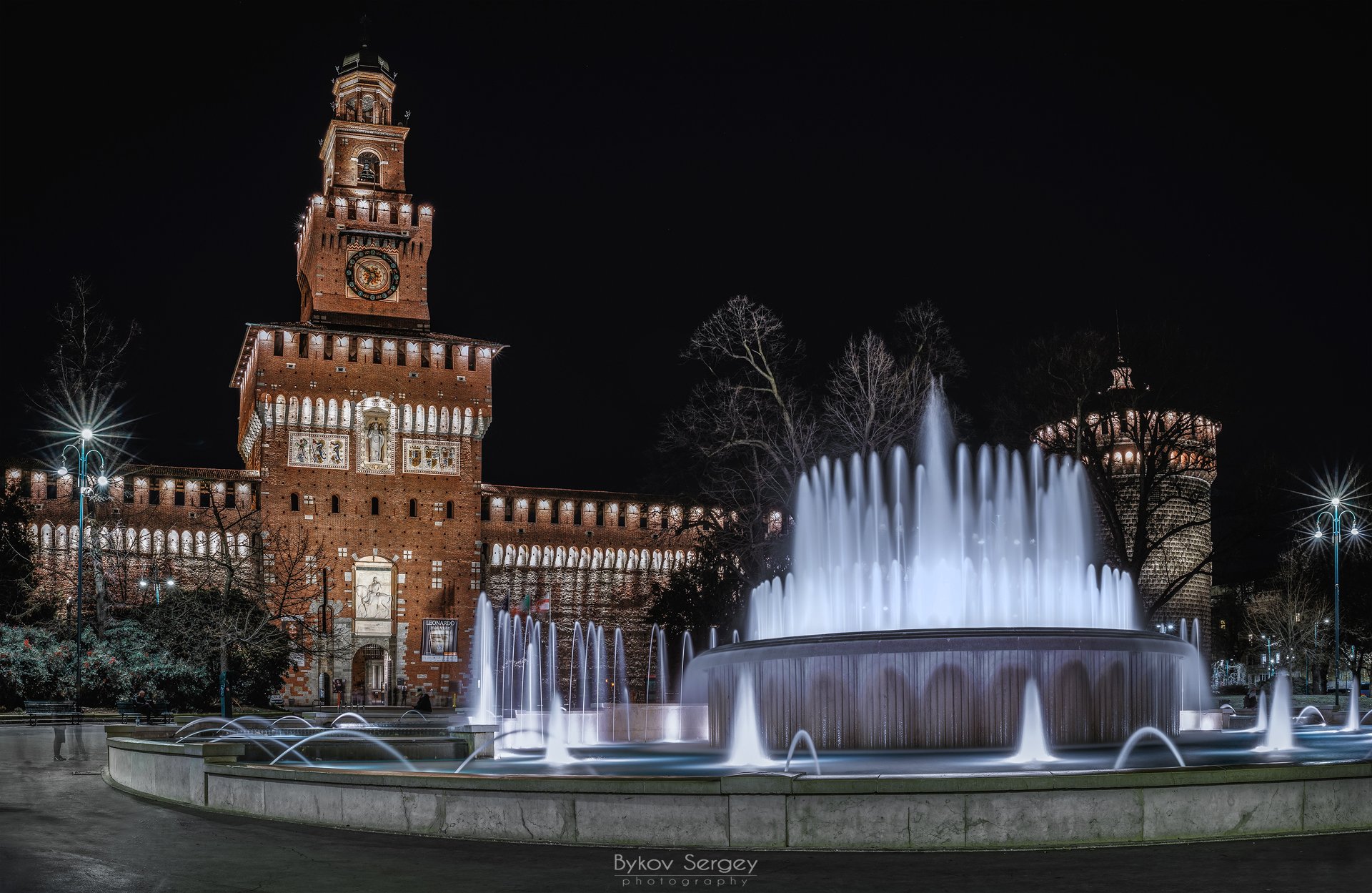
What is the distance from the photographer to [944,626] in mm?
17188

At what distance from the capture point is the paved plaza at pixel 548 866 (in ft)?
23.8

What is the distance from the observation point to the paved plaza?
727cm

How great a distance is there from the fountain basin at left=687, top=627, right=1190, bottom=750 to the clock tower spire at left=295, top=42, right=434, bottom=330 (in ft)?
147

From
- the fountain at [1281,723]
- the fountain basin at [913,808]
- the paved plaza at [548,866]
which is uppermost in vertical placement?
the fountain basin at [913,808]

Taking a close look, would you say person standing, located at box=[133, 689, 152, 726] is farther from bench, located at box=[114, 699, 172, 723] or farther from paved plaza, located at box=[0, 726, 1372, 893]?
paved plaza, located at box=[0, 726, 1372, 893]

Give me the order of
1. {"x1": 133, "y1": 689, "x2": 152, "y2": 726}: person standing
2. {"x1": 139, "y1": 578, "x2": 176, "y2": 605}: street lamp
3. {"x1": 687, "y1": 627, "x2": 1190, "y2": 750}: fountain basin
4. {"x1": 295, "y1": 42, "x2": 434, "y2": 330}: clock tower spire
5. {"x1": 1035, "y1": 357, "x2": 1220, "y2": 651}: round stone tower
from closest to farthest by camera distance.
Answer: {"x1": 687, "y1": 627, "x2": 1190, "y2": 750}: fountain basin < {"x1": 133, "y1": 689, "x2": 152, "y2": 726}: person standing < {"x1": 1035, "y1": 357, "x2": 1220, "y2": 651}: round stone tower < {"x1": 139, "y1": 578, "x2": 176, "y2": 605}: street lamp < {"x1": 295, "y1": 42, "x2": 434, "y2": 330}: clock tower spire

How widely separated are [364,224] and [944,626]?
4500 centimetres

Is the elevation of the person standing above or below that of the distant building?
below

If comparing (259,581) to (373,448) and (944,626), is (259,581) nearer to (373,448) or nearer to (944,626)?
(373,448)

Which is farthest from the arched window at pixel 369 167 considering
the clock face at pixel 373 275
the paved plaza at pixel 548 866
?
the paved plaza at pixel 548 866

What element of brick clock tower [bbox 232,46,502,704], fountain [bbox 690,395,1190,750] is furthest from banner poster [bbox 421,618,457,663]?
fountain [bbox 690,395,1190,750]

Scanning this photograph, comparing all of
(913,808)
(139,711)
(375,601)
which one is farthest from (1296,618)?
(913,808)

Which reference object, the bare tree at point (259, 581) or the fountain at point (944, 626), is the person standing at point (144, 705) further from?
the fountain at point (944, 626)

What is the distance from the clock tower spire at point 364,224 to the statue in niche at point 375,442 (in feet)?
13.8
